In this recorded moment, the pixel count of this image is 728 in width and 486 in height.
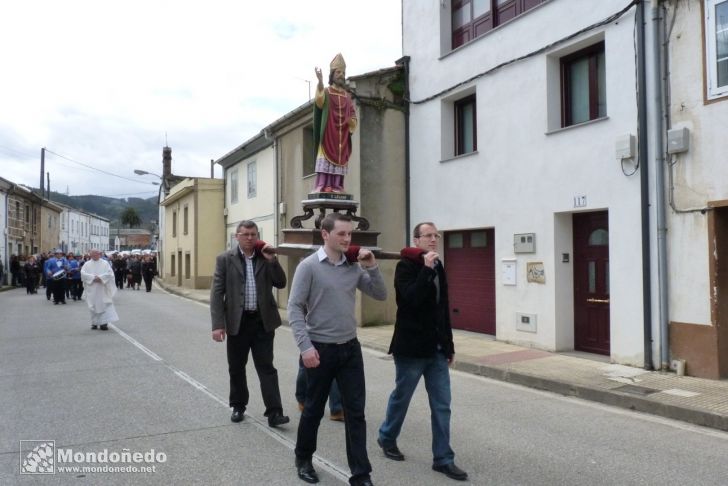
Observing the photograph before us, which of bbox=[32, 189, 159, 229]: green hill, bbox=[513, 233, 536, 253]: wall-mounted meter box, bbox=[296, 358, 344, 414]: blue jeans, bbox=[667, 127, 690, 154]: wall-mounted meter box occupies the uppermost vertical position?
bbox=[32, 189, 159, 229]: green hill

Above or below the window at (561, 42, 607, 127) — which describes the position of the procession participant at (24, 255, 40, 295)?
below

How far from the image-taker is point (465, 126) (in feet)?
39.3

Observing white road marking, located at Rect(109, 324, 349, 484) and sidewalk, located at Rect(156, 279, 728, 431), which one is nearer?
white road marking, located at Rect(109, 324, 349, 484)

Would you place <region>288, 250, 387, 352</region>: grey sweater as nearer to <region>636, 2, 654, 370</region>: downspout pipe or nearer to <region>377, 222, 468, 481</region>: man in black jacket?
<region>377, 222, 468, 481</region>: man in black jacket

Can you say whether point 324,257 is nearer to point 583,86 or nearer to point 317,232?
point 317,232

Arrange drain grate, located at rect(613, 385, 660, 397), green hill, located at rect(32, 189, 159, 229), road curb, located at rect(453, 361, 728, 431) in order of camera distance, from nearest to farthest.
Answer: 1. road curb, located at rect(453, 361, 728, 431)
2. drain grate, located at rect(613, 385, 660, 397)
3. green hill, located at rect(32, 189, 159, 229)

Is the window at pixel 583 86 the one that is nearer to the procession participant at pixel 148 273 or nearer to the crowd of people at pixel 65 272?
the crowd of people at pixel 65 272

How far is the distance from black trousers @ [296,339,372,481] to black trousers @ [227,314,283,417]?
1364 mm

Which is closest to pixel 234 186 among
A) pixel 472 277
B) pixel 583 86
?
pixel 472 277

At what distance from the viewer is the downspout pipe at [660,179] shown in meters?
7.62

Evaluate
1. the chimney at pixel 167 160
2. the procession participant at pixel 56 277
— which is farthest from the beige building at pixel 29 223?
the procession participant at pixel 56 277

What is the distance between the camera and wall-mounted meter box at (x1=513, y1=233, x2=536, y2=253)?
9.65 metres

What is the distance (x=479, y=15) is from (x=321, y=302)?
9.41 meters

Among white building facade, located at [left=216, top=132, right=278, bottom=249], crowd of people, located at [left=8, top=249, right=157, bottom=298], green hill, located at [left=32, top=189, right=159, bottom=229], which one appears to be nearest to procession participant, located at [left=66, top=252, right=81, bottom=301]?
crowd of people, located at [left=8, top=249, right=157, bottom=298]
